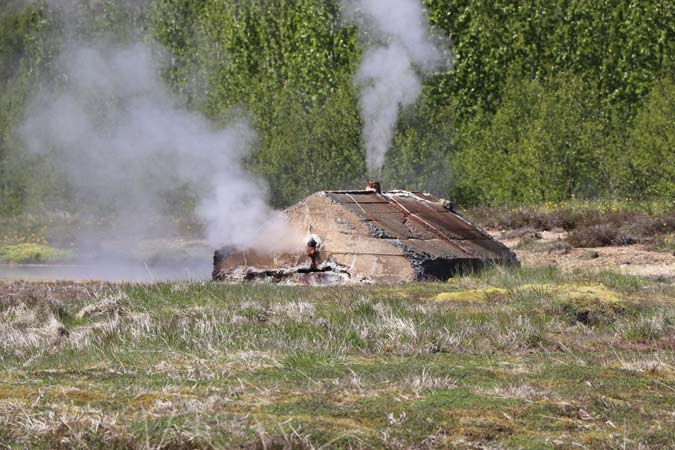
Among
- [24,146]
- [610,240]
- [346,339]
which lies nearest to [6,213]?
[24,146]

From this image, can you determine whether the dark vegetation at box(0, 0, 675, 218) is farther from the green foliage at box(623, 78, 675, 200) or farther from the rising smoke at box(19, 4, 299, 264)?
the rising smoke at box(19, 4, 299, 264)

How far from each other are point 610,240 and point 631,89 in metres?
8.79

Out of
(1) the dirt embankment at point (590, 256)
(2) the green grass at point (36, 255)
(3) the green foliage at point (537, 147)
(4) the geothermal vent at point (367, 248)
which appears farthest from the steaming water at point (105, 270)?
(3) the green foliage at point (537, 147)

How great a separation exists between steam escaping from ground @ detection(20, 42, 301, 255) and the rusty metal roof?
1.27 metres

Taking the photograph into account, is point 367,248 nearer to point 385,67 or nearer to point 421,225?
point 421,225

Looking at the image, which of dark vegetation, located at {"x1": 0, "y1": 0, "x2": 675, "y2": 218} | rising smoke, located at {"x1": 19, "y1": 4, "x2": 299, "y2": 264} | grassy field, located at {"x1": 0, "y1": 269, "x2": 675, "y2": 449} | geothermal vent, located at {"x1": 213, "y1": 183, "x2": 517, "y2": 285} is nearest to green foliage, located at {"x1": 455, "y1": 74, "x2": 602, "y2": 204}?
dark vegetation, located at {"x1": 0, "y1": 0, "x2": 675, "y2": 218}

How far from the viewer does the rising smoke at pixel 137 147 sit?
2080cm

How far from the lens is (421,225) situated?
1689cm

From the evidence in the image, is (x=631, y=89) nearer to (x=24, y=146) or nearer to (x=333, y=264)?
(x=333, y=264)

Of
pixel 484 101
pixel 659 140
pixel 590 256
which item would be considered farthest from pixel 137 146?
pixel 590 256

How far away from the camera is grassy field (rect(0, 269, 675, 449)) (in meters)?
5.99

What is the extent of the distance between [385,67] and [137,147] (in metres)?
7.97

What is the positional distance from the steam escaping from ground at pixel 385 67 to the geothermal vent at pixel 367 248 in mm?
7354

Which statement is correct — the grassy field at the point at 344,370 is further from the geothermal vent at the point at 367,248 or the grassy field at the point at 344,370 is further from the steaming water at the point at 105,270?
the steaming water at the point at 105,270
